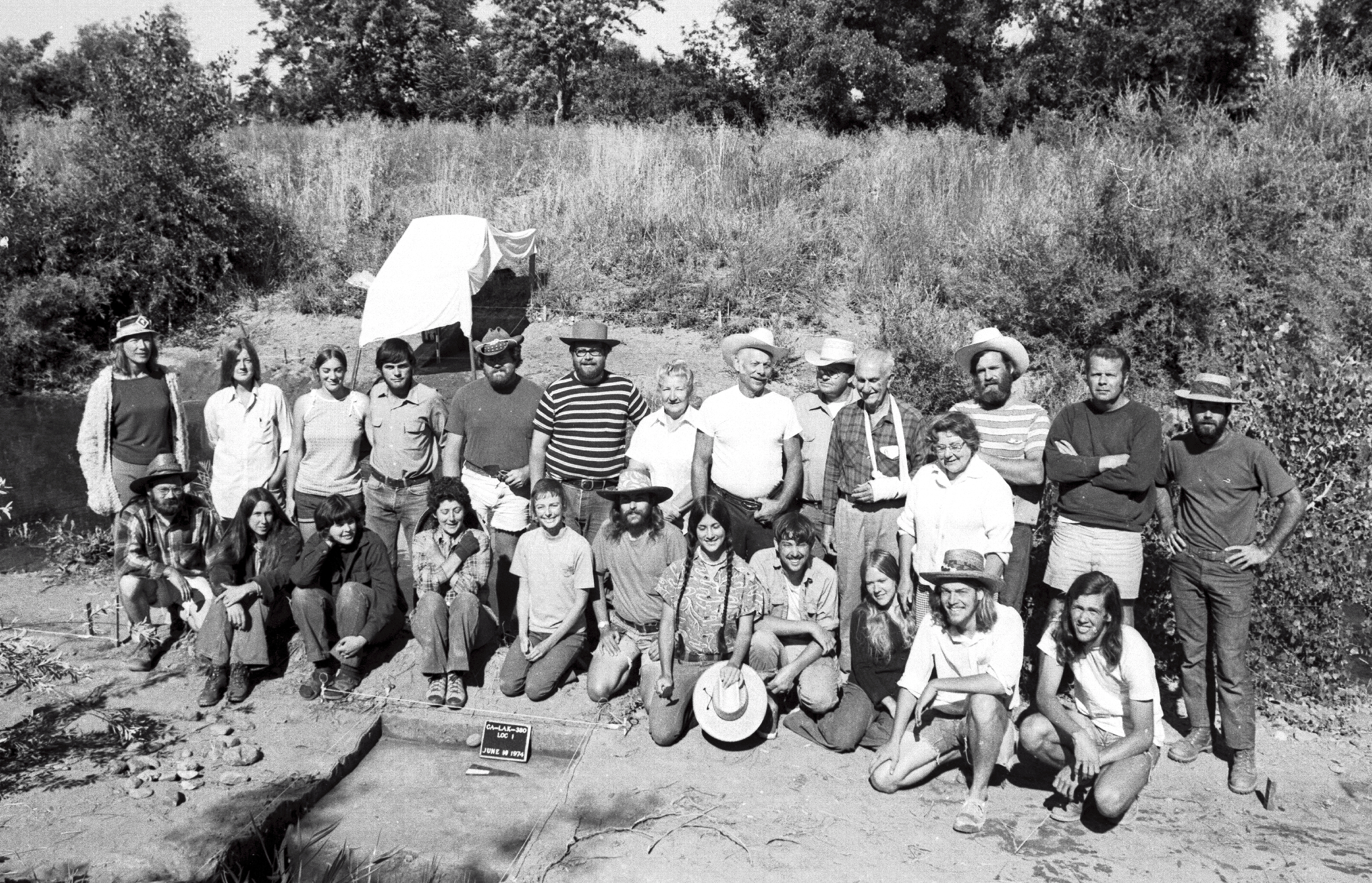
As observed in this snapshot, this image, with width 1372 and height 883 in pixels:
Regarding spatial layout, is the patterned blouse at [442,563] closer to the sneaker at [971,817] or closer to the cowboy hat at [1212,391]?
the sneaker at [971,817]

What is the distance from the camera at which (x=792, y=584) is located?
5637 millimetres

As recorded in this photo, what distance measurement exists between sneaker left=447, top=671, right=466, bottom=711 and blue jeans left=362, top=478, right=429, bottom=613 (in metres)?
0.69

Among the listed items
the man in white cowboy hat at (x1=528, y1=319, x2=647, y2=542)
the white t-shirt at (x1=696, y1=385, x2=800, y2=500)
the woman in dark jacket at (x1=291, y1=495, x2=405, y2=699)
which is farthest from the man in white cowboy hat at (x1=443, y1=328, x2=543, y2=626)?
the white t-shirt at (x1=696, y1=385, x2=800, y2=500)

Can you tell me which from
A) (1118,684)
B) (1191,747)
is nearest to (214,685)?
(1118,684)

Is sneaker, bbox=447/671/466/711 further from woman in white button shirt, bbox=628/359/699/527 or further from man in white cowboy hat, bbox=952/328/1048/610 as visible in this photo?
man in white cowboy hat, bbox=952/328/1048/610

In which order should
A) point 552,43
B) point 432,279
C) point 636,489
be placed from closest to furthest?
point 636,489 → point 432,279 → point 552,43

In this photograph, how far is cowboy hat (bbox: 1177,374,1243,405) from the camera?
4.98 metres

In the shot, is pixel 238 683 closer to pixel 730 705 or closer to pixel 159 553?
pixel 159 553

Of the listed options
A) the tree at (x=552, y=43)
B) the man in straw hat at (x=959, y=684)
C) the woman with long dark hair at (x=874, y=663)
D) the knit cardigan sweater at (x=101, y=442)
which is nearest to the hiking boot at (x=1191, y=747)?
the man in straw hat at (x=959, y=684)

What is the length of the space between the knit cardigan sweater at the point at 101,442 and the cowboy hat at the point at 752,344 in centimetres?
342

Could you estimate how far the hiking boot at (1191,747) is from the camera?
522 centimetres

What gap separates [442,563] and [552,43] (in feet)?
90.7

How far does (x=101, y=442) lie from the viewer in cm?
645

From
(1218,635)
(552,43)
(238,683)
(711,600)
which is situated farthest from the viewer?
(552,43)
